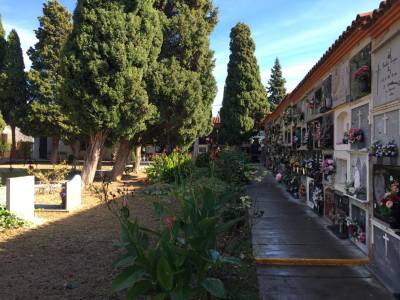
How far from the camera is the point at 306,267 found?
5.32 metres

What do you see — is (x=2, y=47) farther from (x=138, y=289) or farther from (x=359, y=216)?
(x=138, y=289)

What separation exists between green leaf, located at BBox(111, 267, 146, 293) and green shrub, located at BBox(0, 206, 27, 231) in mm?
5043

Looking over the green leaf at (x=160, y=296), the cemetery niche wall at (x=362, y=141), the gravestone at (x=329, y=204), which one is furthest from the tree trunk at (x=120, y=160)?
the green leaf at (x=160, y=296)

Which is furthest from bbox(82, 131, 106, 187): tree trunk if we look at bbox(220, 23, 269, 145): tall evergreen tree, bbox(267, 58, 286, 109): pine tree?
bbox(267, 58, 286, 109): pine tree

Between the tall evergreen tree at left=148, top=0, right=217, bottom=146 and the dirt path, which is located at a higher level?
the tall evergreen tree at left=148, top=0, right=217, bottom=146

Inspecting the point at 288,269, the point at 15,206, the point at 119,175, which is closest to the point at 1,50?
the point at 119,175

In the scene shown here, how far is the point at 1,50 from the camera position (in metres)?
23.1

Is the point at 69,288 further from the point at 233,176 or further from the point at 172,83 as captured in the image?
the point at 172,83

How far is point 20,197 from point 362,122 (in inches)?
247

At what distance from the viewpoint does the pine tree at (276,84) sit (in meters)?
50.6

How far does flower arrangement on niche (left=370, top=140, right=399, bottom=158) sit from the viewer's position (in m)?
4.30

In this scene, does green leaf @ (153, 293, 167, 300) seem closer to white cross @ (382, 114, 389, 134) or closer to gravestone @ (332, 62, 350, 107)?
white cross @ (382, 114, 389, 134)

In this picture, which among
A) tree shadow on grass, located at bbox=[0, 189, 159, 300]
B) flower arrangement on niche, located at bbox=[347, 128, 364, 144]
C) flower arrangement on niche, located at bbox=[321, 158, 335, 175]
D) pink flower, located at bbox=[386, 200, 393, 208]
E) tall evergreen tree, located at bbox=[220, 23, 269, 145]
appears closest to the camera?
pink flower, located at bbox=[386, 200, 393, 208]

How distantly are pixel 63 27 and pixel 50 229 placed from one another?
17.7 metres
